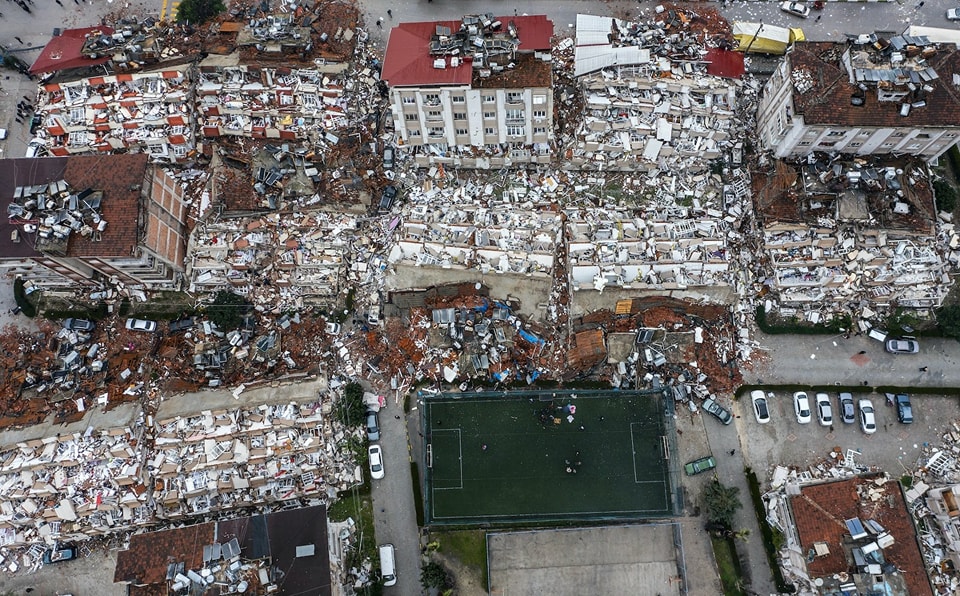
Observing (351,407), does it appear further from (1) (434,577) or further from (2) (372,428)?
(1) (434,577)

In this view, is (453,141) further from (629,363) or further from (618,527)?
(618,527)

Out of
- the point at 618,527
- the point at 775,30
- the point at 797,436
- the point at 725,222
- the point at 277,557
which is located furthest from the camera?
the point at 775,30

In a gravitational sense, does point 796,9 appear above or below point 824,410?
above

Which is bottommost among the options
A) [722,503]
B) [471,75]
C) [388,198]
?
[722,503]

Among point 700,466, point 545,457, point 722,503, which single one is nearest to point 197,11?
point 545,457

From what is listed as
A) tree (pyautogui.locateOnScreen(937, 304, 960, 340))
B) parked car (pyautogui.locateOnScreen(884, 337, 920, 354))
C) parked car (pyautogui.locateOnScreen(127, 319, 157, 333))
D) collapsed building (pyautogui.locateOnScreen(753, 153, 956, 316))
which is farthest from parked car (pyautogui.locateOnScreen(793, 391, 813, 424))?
parked car (pyautogui.locateOnScreen(127, 319, 157, 333))

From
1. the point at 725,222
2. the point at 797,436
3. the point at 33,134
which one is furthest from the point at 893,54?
the point at 33,134
